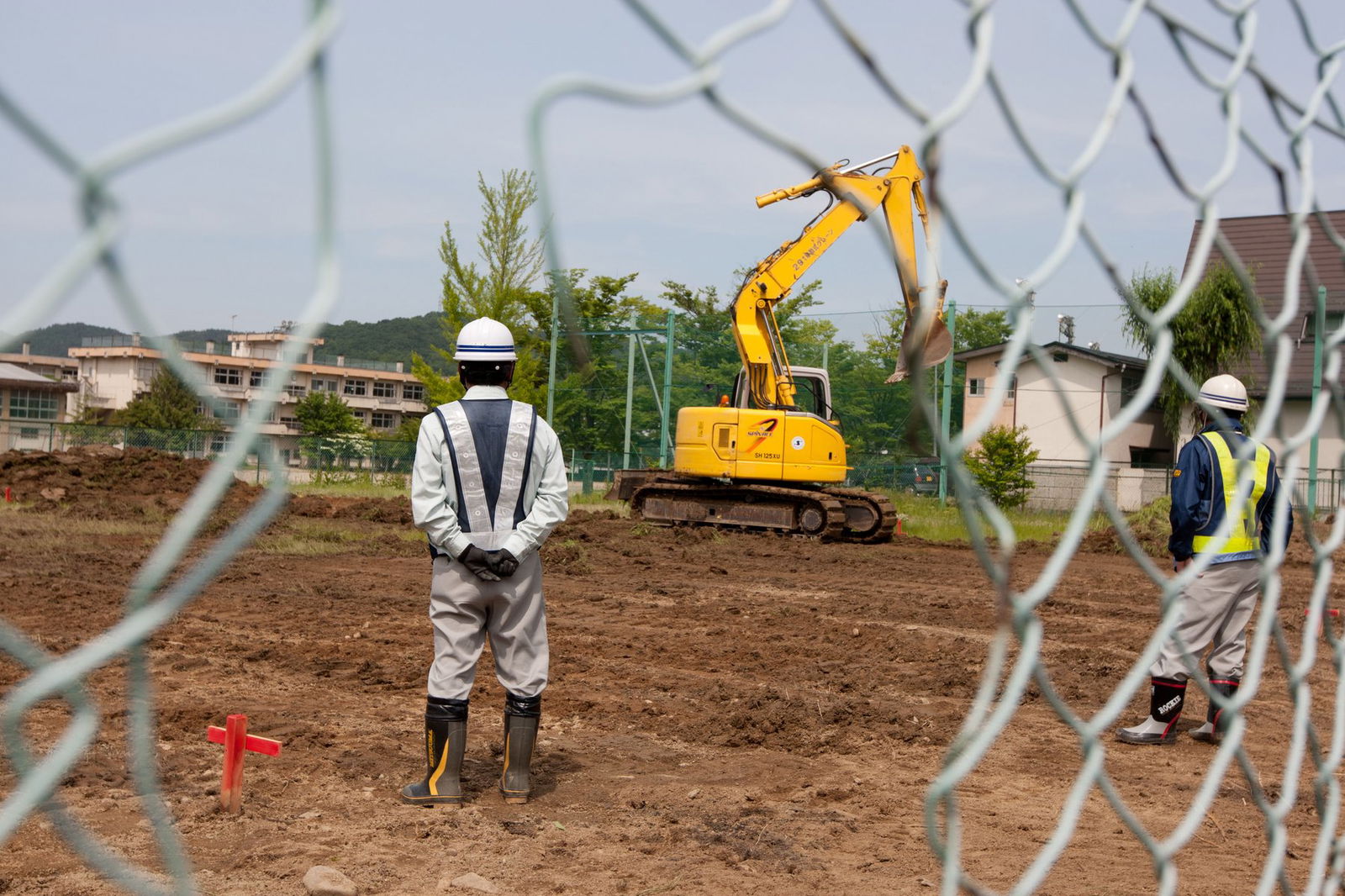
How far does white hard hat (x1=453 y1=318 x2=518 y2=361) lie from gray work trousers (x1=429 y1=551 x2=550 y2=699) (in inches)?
31.1

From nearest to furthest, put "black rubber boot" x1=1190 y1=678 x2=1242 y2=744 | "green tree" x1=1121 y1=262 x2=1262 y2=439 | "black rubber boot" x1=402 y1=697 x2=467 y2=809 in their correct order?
"black rubber boot" x1=402 y1=697 x2=467 y2=809 → "black rubber boot" x1=1190 y1=678 x2=1242 y2=744 → "green tree" x1=1121 y1=262 x2=1262 y2=439

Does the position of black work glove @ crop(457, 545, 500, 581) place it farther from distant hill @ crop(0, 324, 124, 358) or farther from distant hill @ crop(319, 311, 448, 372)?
distant hill @ crop(0, 324, 124, 358)

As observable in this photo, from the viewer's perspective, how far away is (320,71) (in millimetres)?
722

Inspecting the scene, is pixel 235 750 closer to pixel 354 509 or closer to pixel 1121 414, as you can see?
pixel 1121 414

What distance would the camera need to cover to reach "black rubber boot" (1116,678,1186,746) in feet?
20.1

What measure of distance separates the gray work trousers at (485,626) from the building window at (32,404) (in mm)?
3022

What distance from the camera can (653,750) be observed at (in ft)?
19.3

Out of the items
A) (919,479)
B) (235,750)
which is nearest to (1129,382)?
(919,479)

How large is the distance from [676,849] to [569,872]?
444mm

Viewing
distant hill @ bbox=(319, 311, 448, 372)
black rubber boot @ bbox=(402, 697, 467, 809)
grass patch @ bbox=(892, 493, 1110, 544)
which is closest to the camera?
distant hill @ bbox=(319, 311, 448, 372)

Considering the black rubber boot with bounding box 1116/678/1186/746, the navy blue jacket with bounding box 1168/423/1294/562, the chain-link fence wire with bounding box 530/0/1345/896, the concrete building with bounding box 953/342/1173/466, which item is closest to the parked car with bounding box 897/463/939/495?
the concrete building with bounding box 953/342/1173/466

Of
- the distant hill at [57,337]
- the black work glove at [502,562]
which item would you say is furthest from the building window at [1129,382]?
the distant hill at [57,337]

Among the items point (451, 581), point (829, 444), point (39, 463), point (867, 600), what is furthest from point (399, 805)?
point (39, 463)

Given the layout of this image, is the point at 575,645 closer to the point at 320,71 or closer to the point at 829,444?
the point at 320,71
